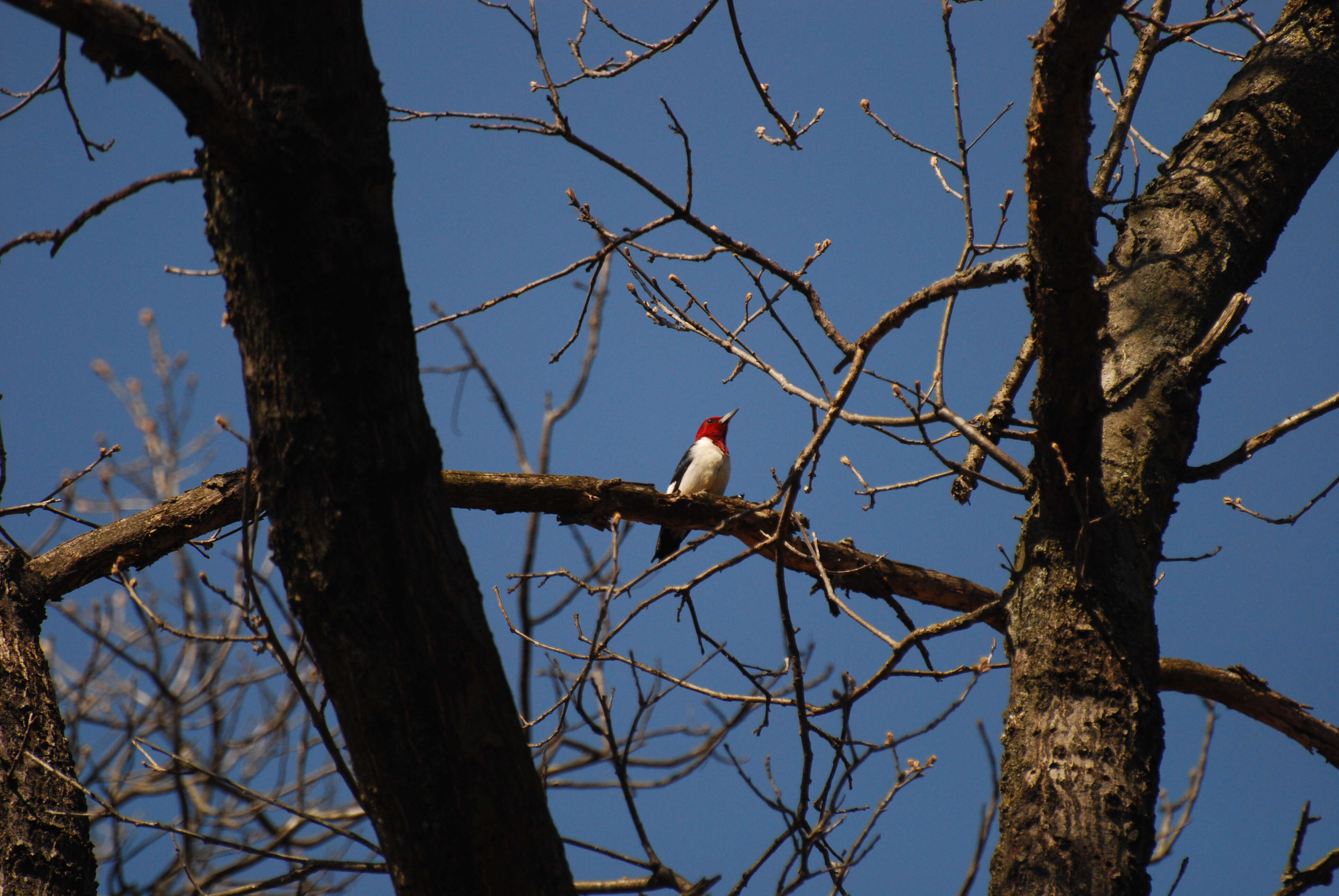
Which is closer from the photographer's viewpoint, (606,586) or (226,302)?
(226,302)

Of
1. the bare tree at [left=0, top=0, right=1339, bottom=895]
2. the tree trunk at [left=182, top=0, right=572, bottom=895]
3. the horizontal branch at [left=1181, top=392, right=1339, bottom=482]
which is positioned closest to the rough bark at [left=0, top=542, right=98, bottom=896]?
the bare tree at [left=0, top=0, right=1339, bottom=895]

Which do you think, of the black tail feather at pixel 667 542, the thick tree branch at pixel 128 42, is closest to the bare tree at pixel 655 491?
the thick tree branch at pixel 128 42

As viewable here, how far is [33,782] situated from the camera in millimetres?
2527

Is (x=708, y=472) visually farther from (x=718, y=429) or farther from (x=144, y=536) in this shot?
(x=144, y=536)

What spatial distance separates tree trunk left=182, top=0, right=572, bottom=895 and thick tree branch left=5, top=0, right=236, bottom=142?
0.12 m

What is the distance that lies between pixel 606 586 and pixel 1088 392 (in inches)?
49.1

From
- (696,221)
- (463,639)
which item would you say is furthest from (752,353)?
(463,639)

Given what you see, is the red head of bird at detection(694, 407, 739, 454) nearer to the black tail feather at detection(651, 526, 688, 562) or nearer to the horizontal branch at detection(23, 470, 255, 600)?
the black tail feather at detection(651, 526, 688, 562)

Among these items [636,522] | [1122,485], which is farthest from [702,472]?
[1122,485]

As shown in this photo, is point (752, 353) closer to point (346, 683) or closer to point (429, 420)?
point (429, 420)

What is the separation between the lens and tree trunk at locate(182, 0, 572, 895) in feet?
4.96

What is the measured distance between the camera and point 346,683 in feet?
5.14

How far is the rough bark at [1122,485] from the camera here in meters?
1.99

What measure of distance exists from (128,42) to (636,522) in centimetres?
279
